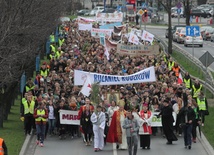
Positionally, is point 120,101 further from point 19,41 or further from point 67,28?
point 67,28

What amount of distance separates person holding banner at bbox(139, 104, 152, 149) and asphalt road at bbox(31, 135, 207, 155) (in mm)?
222

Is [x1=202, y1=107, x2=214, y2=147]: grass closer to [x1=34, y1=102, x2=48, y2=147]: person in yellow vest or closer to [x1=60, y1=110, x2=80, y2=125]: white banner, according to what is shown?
[x1=60, y1=110, x2=80, y2=125]: white banner

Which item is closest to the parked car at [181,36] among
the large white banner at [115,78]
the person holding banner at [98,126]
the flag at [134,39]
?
the flag at [134,39]

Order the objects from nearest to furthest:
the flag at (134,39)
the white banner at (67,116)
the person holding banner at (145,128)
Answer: the person holding banner at (145,128)
the white banner at (67,116)
the flag at (134,39)

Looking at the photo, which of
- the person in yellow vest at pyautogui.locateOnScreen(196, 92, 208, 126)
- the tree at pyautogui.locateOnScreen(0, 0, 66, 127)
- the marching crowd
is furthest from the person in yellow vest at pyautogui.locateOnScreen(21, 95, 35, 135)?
the person in yellow vest at pyautogui.locateOnScreen(196, 92, 208, 126)

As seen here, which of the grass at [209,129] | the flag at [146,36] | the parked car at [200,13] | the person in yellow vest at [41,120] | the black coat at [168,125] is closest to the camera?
the person in yellow vest at [41,120]

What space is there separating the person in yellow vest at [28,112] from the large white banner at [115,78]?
2.27m

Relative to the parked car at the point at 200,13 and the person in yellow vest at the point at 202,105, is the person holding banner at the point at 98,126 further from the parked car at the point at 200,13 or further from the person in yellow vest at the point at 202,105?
the parked car at the point at 200,13

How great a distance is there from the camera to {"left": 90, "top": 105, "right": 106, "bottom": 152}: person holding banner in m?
24.1

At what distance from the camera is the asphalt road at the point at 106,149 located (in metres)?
23.7

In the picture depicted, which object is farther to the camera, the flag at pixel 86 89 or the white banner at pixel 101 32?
the white banner at pixel 101 32

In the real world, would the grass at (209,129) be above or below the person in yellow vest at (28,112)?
below

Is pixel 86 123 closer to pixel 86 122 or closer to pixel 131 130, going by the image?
pixel 86 122

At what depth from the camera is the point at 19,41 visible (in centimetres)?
2692
